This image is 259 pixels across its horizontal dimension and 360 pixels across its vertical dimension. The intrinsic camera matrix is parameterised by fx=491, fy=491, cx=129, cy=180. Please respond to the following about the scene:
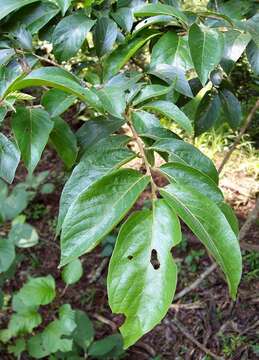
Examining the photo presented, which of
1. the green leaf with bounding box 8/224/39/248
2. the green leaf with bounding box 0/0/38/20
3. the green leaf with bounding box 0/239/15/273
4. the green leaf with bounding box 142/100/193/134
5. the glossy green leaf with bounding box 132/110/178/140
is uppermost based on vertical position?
the green leaf with bounding box 0/0/38/20

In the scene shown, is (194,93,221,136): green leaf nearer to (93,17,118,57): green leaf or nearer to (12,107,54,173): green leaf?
(93,17,118,57): green leaf

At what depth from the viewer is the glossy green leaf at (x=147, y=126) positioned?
0.72 metres

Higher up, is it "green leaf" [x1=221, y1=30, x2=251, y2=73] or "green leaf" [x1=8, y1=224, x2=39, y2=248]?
"green leaf" [x1=221, y1=30, x2=251, y2=73]

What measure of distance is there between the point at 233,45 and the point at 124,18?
20cm

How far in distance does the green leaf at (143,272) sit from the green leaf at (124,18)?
41cm

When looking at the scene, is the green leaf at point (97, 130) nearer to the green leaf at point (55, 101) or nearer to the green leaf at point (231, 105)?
the green leaf at point (55, 101)

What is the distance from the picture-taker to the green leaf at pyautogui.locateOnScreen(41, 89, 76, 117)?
0.73m

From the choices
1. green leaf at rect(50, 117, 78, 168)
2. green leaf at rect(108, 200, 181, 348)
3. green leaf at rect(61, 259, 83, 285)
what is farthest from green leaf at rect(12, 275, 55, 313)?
green leaf at rect(108, 200, 181, 348)

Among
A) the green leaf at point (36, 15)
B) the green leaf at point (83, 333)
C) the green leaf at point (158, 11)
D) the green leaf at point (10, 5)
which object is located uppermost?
the green leaf at point (10, 5)

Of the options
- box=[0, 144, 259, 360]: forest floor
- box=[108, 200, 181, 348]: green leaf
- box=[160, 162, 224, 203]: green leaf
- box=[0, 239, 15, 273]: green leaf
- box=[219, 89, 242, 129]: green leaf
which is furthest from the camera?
box=[0, 144, 259, 360]: forest floor

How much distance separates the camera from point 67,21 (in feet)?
2.77

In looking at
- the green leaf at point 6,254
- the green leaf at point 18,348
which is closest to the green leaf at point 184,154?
the green leaf at point 6,254

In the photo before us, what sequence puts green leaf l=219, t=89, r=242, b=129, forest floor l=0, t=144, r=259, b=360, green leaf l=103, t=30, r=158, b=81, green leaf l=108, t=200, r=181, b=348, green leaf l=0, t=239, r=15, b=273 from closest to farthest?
1. green leaf l=108, t=200, r=181, b=348
2. green leaf l=103, t=30, r=158, b=81
3. green leaf l=219, t=89, r=242, b=129
4. green leaf l=0, t=239, r=15, b=273
5. forest floor l=0, t=144, r=259, b=360

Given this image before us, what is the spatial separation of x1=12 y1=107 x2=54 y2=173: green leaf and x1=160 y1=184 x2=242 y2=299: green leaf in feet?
0.70
